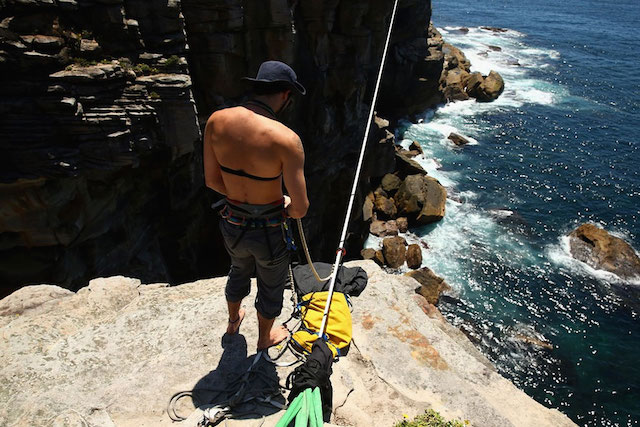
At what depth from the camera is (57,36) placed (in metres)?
→ 9.49

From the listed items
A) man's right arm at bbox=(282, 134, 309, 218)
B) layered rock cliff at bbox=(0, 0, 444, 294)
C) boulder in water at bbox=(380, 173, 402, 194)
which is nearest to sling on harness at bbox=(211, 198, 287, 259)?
man's right arm at bbox=(282, 134, 309, 218)

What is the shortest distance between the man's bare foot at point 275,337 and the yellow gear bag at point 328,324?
0.39 feet

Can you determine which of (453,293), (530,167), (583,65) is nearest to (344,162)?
(453,293)

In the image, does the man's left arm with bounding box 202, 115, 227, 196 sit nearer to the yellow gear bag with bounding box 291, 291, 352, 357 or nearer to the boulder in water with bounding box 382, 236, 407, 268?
the yellow gear bag with bounding box 291, 291, 352, 357

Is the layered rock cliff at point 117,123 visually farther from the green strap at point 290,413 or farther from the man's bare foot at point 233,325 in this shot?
the green strap at point 290,413

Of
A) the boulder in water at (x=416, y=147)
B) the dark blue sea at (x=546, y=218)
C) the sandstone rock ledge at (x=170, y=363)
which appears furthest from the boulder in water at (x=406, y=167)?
the sandstone rock ledge at (x=170, y=363)

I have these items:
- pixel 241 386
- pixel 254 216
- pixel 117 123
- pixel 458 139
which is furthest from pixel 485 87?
pixel 241 386

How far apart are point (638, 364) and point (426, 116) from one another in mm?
28838

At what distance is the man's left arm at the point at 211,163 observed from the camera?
384 centimetres

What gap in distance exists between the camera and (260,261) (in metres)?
4.19

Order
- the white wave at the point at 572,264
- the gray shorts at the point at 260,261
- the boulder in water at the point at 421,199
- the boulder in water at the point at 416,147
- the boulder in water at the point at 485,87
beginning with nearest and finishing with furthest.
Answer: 1. the gray shorts at the point at 260,261
2. the white wave at the point at 572,264
3. the boulder in water at the point at 421,199
4. the boulder in water at the point at 416,147
5. the boulder in water at the point at 485,87

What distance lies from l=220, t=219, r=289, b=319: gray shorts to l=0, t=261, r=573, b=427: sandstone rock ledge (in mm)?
774

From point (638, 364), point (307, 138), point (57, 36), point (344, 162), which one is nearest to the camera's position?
point (57, 36)

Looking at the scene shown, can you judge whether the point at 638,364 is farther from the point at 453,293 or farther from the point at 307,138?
the point at 307,138
